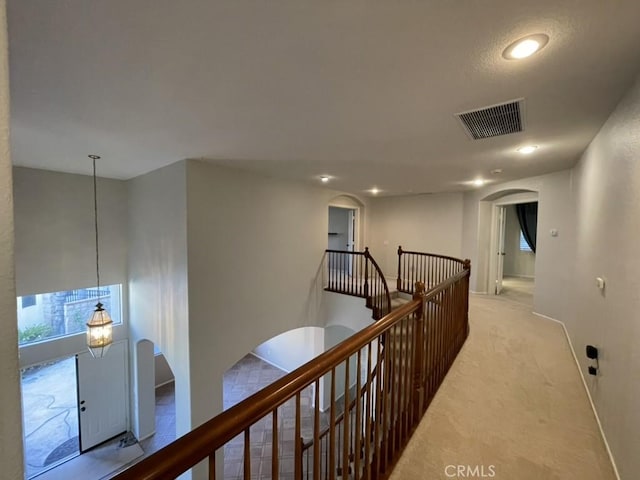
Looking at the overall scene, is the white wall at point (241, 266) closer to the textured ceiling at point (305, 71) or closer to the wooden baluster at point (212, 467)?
the textured ceiling at point (305, 71)

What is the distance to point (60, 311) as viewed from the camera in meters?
4.57

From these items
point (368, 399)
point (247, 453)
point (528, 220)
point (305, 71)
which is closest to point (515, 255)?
point (528, 220)

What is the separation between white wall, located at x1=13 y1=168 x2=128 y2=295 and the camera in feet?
13.1

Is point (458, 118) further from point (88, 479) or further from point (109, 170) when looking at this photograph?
point (88, 479)

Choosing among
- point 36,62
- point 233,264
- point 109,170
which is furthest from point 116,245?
point 36,62

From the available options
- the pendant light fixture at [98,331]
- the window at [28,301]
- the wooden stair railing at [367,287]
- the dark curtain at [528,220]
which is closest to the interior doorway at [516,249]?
the dark curtain at [528,220]

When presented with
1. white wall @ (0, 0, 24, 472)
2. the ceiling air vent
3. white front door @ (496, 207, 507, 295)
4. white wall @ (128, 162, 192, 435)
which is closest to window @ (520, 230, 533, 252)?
white front door @ (496, 207, 507, 295)

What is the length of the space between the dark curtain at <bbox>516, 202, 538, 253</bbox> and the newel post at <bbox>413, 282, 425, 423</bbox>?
25.6 ft

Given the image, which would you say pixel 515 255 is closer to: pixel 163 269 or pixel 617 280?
pixel 617 280

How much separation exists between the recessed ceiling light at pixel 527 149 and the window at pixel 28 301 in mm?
7086

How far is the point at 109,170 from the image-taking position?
4.21 m

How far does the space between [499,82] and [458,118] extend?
1.69ft

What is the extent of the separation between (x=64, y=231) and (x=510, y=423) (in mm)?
6178

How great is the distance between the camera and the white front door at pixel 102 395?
479 cm
